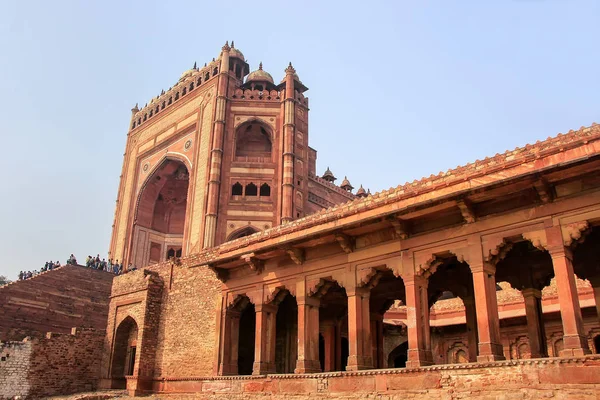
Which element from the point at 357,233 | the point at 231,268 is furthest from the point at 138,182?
the point at 357,233

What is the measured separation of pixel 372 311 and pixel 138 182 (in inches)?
1030

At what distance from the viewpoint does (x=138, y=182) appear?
38.4m

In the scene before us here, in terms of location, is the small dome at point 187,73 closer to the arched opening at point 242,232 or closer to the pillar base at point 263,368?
the arched opening at point 242,232

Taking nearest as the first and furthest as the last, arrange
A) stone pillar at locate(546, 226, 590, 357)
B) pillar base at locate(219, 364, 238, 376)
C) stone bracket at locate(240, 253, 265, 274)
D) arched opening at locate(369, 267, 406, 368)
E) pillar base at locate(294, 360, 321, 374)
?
stone pillar at locate(546, 226, 590, 357)
pillar base at locate(294, 360, 321, 374)
stone bracket at locate(240, 253, 265, 274)
arched opening at locate(369, 267, 406, 368)
pillar base at locate(219, 364, 238, 376)

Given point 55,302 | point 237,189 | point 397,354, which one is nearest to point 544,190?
point 397,354

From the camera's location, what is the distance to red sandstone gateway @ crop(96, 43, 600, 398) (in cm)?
997

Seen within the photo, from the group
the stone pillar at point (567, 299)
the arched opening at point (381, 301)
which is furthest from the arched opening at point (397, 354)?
the stone pillar at point (567, 299)

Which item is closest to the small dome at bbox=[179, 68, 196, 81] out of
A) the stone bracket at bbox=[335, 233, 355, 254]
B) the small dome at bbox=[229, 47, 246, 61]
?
the small dome at bbox=[229, 47, 246, 61]

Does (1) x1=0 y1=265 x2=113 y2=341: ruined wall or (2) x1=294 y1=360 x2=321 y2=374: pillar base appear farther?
(1) x1=0 y1=265 x2=113 y2=341: ruined wall

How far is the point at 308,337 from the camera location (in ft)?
44.9

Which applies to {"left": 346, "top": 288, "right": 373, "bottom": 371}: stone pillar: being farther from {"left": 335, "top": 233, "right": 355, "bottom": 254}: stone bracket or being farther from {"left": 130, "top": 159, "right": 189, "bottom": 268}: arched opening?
{"left": 130, "top": 159, "right": 189, "bottom": 268}: arched opening

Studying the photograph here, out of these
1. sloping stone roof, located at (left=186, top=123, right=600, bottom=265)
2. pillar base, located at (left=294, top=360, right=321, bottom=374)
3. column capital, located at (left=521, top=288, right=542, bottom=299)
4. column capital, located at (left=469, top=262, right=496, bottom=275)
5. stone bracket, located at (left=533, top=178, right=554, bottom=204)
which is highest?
sloping stone roof, located at (left=186, top=123, right=600, bottom=265)

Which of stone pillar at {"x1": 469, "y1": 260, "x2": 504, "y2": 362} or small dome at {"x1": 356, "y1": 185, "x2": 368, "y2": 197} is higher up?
small dome at {"x1": 356, "y1": 185, "x2": 368, "y2": 197}

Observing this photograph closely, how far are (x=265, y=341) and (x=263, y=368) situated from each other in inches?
27.8
